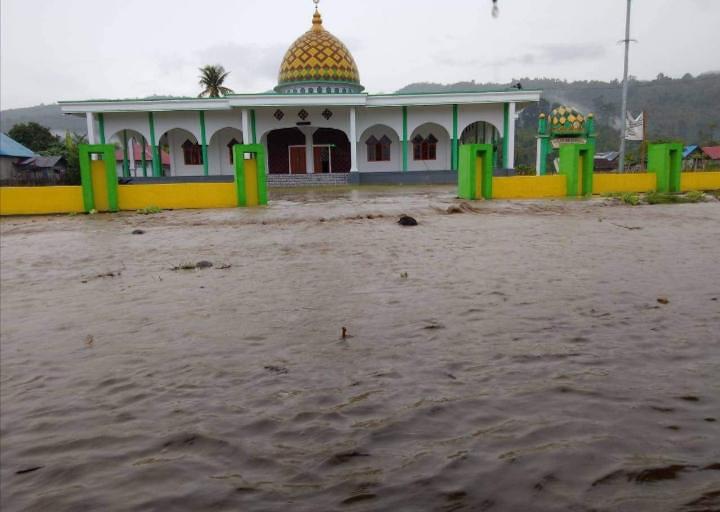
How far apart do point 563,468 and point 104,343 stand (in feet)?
9.44

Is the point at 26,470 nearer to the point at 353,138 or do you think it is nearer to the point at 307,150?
the point at 353,138

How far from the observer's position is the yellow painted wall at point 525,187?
55.1 ft

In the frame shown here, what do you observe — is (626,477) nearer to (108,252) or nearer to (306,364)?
(306,364)

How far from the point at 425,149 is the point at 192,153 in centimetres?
1171

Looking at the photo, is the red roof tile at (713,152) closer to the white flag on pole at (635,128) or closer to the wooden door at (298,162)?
the white flag on pole at (635,128)

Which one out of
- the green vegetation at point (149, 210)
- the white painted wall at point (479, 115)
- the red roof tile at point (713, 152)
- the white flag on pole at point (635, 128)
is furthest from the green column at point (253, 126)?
the red roof tile at point (713, 152)

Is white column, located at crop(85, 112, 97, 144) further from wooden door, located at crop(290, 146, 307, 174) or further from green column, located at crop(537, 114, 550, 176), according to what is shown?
green column, located at crop(537, 114, 550, 176)

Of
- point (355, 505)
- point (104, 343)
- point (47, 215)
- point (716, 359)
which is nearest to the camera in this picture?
point (355, 505)

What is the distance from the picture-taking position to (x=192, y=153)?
99.4 ft

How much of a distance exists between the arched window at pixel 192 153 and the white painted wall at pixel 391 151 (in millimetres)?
8019

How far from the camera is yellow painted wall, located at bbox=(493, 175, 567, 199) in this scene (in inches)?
661

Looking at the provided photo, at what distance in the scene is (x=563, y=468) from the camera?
6.86 feet

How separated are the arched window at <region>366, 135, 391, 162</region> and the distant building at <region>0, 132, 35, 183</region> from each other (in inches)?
787

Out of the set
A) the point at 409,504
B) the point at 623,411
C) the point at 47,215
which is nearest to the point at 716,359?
the point at 623,411
